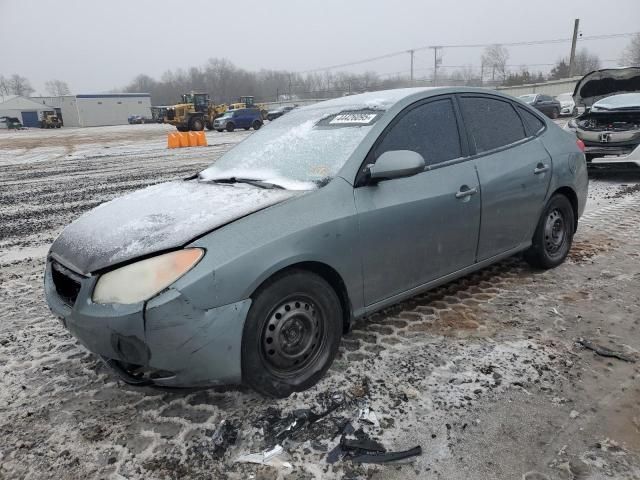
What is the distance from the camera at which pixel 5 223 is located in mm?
6984

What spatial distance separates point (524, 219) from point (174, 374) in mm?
2986

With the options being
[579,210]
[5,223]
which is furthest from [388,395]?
[5,223]

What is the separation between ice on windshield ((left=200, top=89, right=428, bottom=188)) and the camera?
117 inches

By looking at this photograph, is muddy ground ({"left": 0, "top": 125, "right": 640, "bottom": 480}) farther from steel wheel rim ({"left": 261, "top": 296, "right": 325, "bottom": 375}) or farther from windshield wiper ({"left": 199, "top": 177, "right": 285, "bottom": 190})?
windshield wiper ({"left": 199, "top": 177, "right": 285, "bottom": 190})

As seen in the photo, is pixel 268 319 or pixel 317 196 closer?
pixel 268 319

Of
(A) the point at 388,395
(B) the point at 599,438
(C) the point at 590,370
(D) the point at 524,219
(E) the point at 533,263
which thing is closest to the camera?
(B) the point at 599,438

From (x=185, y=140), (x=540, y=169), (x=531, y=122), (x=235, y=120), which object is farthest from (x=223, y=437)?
(x=235, y=120)

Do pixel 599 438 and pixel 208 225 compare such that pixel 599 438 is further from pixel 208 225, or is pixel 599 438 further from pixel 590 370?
pixel 208 225

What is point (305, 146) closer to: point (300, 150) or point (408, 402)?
point (300, 150)

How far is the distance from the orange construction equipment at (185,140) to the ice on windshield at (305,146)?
59.8 ft

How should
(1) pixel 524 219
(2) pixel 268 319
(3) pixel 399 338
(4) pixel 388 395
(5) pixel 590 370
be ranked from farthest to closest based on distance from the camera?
(1) pixel 524 219 → (3) pixel 399 338 → (5) pixel 590 370 → (4) pixel 388 395 → (2) pixel 268 319

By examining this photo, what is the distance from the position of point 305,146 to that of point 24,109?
314ft

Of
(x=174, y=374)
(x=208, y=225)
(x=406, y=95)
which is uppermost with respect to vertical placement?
(x=406, y=95)

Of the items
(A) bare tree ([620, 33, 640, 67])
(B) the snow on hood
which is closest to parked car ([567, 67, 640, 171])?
(B) the snow on hood
